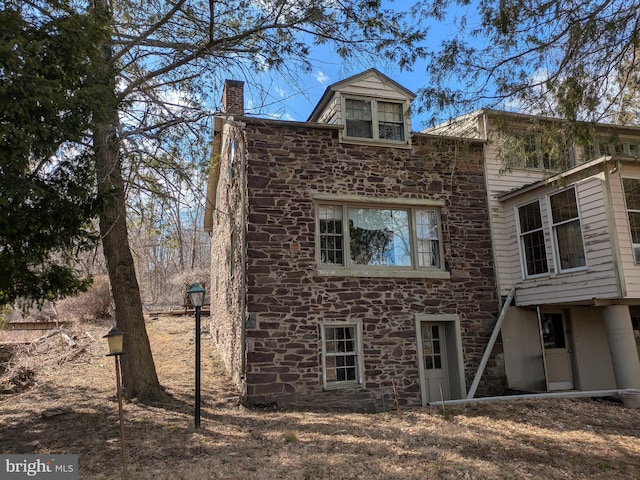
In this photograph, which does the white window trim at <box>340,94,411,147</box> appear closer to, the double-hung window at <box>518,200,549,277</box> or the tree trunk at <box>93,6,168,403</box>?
the double-hung window at <box>518,200,549,277</box>

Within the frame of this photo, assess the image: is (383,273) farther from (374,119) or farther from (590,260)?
(590,260)

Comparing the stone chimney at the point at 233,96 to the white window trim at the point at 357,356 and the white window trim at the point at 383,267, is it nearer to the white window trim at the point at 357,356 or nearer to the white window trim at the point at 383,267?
the white window trim at the point at 383,267

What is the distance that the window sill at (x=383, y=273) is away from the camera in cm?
1037

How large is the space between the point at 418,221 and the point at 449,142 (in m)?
2.14

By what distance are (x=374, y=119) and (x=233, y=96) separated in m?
4.02

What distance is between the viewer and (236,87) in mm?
13008

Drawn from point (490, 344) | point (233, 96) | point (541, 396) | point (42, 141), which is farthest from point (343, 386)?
point (233, 96)

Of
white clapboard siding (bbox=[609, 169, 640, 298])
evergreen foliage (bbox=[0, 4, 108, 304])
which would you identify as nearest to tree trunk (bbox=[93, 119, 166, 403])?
evergreen foliage (bbox=[0, 4, 108, 304])

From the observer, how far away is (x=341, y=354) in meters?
10.2

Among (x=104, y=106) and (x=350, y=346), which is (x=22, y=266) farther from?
(x=350, y=346)

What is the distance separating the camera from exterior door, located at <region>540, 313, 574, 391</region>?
1159 centimetres

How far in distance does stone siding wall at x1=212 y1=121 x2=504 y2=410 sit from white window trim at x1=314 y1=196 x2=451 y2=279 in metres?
0.13

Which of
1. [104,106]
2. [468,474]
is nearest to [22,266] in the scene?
[104,106]

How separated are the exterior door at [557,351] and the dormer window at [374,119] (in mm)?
5741
